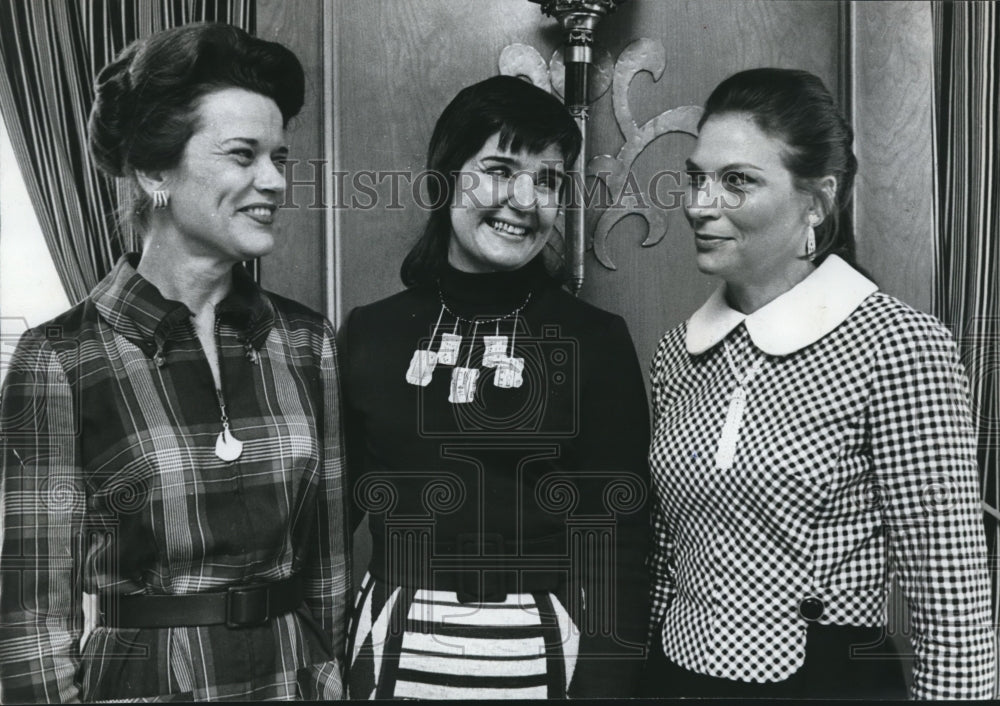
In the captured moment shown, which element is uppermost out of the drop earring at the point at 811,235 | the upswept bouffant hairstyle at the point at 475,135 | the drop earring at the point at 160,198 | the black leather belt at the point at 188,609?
the upswept bouffant hairstyle at the point at 475,135

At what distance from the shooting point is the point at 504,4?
4.25 ft

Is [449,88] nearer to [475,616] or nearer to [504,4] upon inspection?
[504,4]

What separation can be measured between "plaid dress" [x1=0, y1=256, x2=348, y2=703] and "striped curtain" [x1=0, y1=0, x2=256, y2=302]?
0.12 metres

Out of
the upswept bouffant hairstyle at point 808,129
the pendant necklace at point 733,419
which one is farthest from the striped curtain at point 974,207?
the pendant necklace at point 733,419

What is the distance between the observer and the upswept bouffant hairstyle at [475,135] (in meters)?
1.17

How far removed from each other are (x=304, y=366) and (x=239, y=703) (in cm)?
40

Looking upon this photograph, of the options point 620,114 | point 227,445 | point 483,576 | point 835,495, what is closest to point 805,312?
point 835,495

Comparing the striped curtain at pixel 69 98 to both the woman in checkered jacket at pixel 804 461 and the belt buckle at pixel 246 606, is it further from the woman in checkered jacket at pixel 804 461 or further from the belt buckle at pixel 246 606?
the woman in checkered jacket at pixel 804 461

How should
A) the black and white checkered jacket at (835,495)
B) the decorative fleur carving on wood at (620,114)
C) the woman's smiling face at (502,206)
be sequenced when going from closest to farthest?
the black and white checkered jacket at (835,495) < the woman's smiling face at (502,206) < the decorative fleur carving on wood at (620,114)

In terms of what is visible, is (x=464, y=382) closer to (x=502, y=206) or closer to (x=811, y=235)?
(x=502, y=206)

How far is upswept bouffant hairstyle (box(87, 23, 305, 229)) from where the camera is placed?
112cm

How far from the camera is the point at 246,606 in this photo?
1086 millimetres

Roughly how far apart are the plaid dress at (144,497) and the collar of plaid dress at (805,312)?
54cm

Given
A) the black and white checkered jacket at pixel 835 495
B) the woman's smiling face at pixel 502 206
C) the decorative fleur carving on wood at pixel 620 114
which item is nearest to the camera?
the black and white checkered jacket at pixel 835 495
